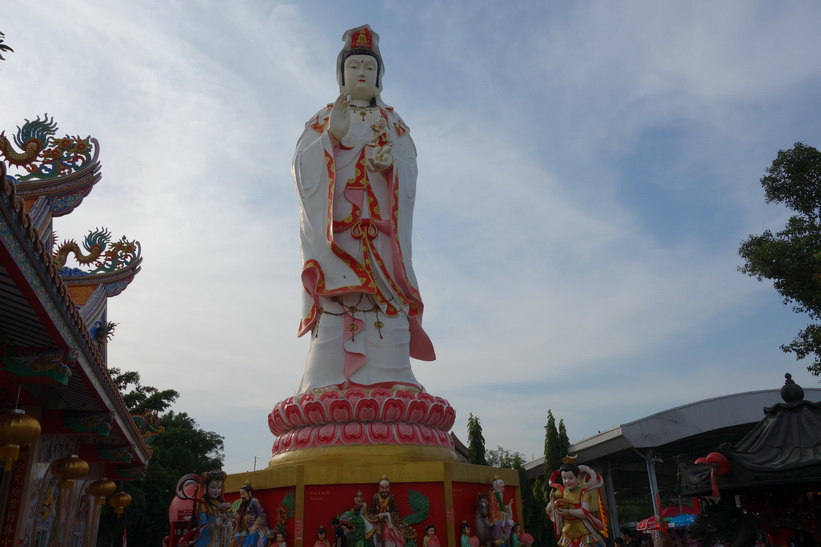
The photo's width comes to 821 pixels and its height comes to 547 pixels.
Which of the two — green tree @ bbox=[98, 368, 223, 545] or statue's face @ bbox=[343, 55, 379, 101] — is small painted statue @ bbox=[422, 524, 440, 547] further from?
green tree @ bbox=[98, 368, 223, 545]

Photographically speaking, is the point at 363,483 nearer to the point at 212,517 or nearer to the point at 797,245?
the point at 212,517

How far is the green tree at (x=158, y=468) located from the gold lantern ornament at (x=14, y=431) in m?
14.7

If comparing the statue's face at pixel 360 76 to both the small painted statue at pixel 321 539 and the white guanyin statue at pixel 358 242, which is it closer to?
the white guanyin statue at pixel 358 242

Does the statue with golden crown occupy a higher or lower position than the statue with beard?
higher

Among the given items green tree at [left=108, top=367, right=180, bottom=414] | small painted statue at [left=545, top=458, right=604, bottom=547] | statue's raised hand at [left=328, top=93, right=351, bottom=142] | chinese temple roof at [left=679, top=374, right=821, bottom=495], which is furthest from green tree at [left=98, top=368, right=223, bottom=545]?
chinese temple roof at [left=679, top=374, right=821, bottom=495]

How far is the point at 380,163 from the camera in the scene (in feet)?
36.2

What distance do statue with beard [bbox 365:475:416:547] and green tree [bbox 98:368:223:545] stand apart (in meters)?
13.2

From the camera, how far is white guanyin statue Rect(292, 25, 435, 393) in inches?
404

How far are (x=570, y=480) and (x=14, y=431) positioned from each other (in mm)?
5229

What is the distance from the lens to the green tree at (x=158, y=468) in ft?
64.7

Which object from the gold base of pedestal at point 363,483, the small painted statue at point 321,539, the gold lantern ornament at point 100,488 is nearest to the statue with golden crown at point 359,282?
the gold base of pedestal at point 363,483

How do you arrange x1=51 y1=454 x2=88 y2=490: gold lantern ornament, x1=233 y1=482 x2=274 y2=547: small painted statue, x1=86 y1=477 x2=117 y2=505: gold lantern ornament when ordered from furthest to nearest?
1. x1=86 y1=477 x2=117 y2=505: gold lantern ornament
2. x1=233 y1=482 x2=274 y2=547: small painted statue
3. x1=51 y1=454 x2=88 y2=490: gold lantern ornament

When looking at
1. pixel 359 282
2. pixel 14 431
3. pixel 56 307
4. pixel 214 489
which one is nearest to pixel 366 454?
pixel 359 282

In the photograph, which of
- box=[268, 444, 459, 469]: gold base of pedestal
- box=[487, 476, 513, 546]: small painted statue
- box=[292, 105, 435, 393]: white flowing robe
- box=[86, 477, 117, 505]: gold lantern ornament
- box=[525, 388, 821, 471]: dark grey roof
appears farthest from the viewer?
box=[525, 388, 821, 471]: dark grey roof
